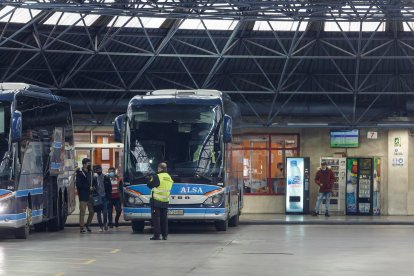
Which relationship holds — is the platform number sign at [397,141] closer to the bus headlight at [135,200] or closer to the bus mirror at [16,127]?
the bus headlight at [135,200]

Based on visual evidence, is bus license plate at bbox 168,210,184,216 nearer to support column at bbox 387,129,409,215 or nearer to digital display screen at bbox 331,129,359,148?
digital display screen at bbox 331,129,359,148

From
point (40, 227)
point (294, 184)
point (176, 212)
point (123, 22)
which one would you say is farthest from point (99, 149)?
point (176, 212)

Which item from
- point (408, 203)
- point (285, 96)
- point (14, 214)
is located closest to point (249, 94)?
point (285, 96)

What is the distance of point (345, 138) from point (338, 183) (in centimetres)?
158

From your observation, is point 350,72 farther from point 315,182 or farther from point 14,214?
point 14,214

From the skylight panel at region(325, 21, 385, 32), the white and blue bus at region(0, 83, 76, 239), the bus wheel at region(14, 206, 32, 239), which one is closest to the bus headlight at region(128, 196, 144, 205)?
the white and blue bus at region(0, 83, 76, 239)

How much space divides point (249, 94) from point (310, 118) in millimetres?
2294

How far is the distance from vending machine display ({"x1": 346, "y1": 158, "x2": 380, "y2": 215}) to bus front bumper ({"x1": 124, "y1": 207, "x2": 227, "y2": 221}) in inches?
510

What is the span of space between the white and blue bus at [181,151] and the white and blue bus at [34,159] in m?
1.98

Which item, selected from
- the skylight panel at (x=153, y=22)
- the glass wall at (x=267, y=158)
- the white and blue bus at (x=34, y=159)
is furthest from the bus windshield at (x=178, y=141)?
the glass wall at (x=267, y=158)

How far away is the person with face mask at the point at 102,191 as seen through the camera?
101 feet

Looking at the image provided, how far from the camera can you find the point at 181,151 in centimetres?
2870

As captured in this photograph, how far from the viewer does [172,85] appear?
41.3m

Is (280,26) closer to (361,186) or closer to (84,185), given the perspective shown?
(361,186)
